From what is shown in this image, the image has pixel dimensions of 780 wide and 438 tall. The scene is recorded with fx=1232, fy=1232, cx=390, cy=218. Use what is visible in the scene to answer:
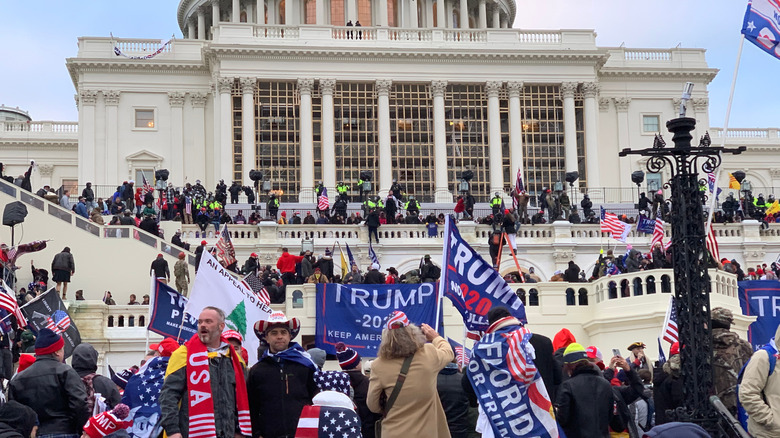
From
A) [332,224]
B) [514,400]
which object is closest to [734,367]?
[514,400]

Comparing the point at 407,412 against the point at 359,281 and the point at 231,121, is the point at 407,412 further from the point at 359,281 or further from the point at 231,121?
the point at 231,121

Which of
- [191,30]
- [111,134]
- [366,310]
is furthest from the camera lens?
[191,30]

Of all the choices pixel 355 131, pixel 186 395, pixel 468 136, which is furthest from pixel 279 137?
pixel 186 395

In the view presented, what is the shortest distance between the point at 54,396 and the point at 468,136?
4922cm

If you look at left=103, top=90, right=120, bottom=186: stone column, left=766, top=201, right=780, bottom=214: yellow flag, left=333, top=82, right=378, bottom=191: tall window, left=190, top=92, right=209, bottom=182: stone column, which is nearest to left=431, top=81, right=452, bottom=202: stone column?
left=333, top=82, right=378, bottom=191: tall window

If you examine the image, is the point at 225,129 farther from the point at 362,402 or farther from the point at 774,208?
the point at 362,402

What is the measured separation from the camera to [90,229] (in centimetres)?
3294

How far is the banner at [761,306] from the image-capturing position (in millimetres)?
22391

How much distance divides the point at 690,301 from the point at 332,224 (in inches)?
1144

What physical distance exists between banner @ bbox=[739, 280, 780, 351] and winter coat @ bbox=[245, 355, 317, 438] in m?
14.6

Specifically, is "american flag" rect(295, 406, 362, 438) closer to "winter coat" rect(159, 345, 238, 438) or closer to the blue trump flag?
"winter coat" rect(159, 345, 238, 438)

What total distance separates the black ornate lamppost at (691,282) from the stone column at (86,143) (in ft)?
161

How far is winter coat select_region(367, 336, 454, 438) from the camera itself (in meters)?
9.23

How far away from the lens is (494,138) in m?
57.7
